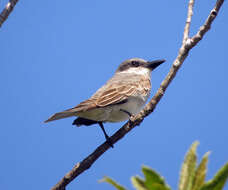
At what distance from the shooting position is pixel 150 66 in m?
10.3

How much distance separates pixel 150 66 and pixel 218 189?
809 cm

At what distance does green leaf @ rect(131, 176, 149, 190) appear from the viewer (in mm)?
2396

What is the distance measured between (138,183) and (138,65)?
8281 millimetres

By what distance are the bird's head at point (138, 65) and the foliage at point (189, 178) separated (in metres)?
7.47

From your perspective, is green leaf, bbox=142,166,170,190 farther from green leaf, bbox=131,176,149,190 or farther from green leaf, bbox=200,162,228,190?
green leaf, bbox=200,162,228,190

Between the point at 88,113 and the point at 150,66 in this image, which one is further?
the point at 150,66

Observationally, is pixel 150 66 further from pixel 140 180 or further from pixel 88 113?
pixel 140 180

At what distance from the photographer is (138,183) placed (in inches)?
96.0

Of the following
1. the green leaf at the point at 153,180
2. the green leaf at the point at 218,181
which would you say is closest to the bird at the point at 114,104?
the green leaf at the point at 153,180

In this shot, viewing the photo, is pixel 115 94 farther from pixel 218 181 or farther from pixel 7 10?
pixel 218 181

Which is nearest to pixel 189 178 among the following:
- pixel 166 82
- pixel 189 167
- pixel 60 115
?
pixel 189 167

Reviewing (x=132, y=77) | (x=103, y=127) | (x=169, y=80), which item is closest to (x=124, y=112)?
(x=103, y=127)

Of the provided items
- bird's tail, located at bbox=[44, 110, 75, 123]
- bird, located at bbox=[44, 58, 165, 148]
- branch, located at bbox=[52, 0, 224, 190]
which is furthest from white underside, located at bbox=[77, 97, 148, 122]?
branch, located at bbox=[52, 0, 224, 190]

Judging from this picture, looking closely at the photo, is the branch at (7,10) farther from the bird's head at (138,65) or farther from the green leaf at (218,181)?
the bird's head at (138,65)
